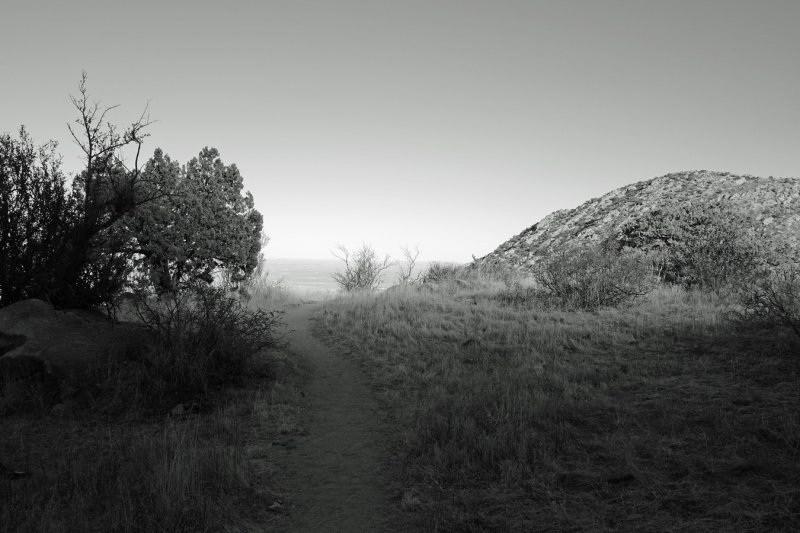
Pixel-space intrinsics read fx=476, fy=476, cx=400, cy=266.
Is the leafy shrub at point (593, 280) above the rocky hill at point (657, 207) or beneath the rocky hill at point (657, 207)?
beneath

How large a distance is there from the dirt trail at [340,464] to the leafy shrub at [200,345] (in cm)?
129

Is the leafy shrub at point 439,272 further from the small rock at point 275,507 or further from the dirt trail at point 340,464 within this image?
the small rock at point 275,507

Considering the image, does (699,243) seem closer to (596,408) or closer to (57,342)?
(596,408)

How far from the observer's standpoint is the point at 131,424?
19.8 feet

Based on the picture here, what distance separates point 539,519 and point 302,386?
5.12 m

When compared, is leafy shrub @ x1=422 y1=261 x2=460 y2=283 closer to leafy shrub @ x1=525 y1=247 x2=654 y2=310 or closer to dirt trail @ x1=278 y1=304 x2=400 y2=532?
leafy shrub @ x1=525 y1=247 x2=654 y2=310

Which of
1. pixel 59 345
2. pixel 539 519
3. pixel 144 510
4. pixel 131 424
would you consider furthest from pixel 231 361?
pixel 539 519

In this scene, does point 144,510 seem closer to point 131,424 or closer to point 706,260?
point 131,424

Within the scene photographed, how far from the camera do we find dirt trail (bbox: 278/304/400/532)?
13.8ft

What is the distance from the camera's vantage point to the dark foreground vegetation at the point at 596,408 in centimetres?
390

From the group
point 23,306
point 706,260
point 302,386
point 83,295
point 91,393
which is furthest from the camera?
point 706,260

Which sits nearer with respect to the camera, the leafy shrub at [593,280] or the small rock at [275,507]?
the small rock at [275,507]

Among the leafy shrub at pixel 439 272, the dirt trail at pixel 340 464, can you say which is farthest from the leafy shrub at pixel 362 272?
the dirt trail at pixel 340 464

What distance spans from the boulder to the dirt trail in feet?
10.0
